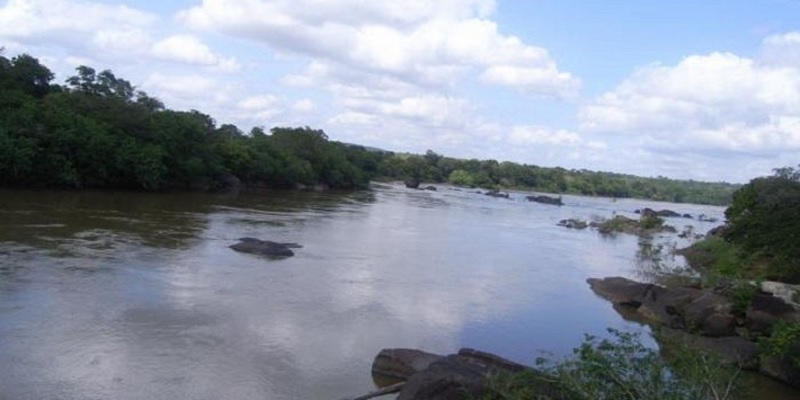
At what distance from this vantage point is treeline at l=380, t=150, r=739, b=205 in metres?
134

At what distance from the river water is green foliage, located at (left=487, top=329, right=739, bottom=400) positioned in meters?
A: 4.18

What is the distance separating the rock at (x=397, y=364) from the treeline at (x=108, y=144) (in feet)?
107

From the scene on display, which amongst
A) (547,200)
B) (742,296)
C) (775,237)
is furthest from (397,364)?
(547,200)

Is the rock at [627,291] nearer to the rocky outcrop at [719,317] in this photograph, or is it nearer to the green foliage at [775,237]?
the rocky outcrop at [719,317]

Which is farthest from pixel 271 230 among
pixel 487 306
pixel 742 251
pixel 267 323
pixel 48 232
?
pixel 742 251

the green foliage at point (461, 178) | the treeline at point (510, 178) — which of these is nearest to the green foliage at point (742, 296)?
the treeline at point (510, 178)

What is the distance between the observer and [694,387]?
8562 mm

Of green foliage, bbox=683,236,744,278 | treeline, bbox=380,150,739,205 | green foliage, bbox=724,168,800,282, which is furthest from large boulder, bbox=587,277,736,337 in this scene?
treeline, bbox=380,150,739,205

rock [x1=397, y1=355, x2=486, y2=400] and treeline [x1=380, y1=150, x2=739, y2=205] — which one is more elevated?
treeline [x1=380, y1=150, x2=739, y2=205]

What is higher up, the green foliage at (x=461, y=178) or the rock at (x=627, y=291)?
the green foliage at (x=461, y=178)

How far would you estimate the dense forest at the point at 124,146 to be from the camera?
42.1 meters

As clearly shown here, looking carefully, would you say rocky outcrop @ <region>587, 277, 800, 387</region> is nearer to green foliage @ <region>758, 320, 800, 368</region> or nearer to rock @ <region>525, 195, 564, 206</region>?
green foliage @ <region>758, 320, 800, 368</region>

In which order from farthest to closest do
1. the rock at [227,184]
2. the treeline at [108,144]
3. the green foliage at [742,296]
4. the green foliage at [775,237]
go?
the rock at [227,184] → the treeline at [108,144] → the green foliage at [775,237] → the green foliage at [742,296]

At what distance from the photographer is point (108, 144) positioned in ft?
153
